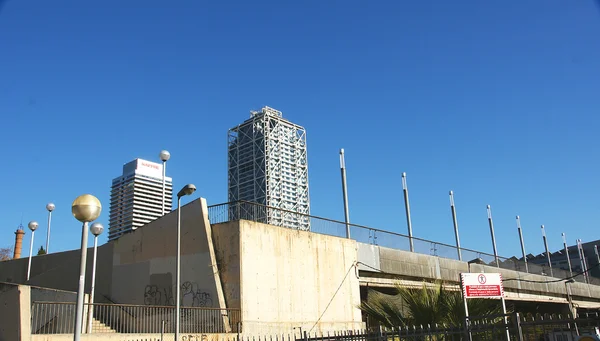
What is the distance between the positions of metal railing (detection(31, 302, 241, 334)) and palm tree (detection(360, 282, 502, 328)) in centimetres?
588

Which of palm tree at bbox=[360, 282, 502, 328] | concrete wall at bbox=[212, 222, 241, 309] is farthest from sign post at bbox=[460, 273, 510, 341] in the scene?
concrete wall at bbox=[212, 222, 241, 309]

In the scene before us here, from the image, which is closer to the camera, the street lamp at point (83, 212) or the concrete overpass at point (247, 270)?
the street lamp at point (83, 212)

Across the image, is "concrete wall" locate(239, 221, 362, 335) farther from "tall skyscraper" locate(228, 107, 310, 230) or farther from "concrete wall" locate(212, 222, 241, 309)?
"tall skyscraper" locate(228, 107, 310, 230)

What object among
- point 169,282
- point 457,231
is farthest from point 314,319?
point 457,231

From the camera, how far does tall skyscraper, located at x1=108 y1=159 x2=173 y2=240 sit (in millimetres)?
48562

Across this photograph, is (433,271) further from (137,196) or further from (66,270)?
(137,196)

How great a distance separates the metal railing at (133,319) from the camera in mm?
15352

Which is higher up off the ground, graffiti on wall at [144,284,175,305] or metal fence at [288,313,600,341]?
graffiti on wall at [144,284,175,305]

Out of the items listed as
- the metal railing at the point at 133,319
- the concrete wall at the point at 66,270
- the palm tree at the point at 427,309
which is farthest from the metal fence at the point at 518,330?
the concrete wall at the point at 66,270

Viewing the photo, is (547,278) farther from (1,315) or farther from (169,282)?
(1,315)

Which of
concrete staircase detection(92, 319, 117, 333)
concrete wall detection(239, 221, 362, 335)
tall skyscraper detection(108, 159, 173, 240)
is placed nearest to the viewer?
concrete staircase detection(92, 319, 117, 333)

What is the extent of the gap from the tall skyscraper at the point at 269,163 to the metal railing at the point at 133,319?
4773 centimetres

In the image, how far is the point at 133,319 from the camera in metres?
20.5

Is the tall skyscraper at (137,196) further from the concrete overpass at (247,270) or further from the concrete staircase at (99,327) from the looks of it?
the concrete staircase at (99,327)
